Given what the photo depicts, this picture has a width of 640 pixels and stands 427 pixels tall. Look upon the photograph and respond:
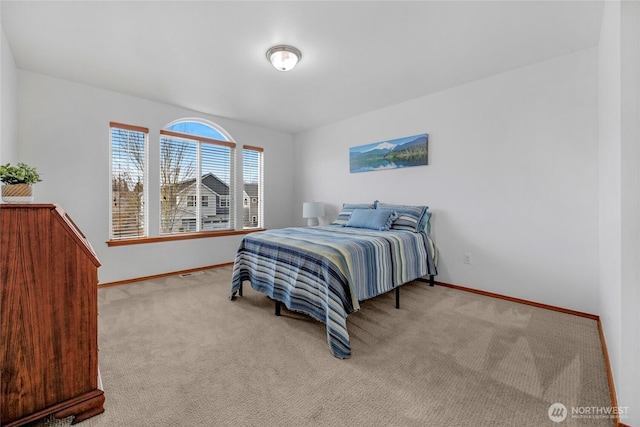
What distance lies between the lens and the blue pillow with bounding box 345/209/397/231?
3441 mm

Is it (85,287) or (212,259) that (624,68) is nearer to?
(85,287)

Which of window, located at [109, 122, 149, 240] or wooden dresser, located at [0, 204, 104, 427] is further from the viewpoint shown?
window, located at [109, 122, 149, 240]

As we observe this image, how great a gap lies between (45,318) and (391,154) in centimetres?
384

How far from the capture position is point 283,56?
256 centimetres

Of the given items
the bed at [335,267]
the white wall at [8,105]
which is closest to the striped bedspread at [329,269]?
the bed at [335,267]

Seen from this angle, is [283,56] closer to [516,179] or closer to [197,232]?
[516,179]

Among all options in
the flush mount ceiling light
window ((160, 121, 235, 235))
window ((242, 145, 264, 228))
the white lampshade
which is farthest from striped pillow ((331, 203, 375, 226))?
the flush mount ceiling light

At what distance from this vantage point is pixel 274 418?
1367 mm

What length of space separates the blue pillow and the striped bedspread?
347mm

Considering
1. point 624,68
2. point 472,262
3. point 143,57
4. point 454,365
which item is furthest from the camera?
point 472,262

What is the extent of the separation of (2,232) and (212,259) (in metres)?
3.40

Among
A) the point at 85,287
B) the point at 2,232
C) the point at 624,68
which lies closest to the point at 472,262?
the point at 624,68

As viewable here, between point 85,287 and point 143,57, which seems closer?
point 85,287

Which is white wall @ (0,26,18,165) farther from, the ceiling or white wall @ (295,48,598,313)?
white wall @ (295,48,598,313)
